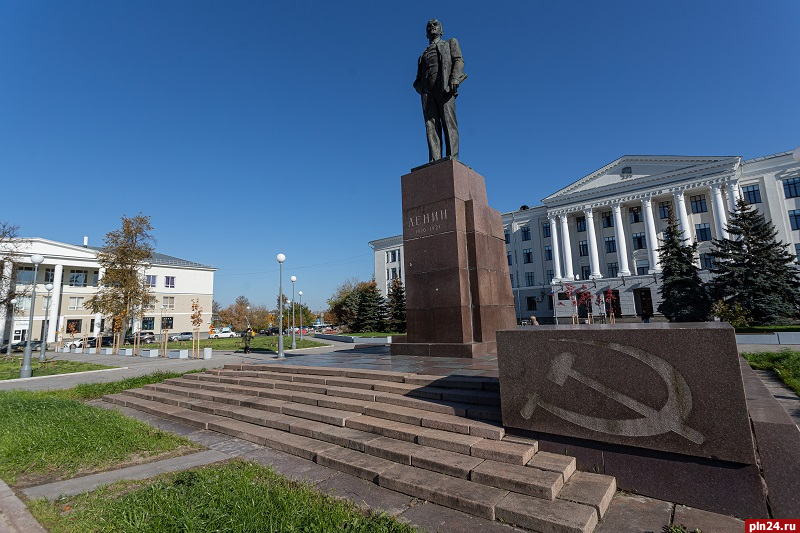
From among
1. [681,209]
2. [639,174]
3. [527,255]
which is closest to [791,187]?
[681,209]

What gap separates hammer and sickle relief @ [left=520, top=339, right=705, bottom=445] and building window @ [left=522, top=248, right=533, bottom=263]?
163 ft

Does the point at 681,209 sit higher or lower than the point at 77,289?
higher

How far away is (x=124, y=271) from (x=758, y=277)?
4809cm

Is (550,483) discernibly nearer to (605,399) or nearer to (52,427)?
(605,399)

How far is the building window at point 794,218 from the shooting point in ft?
117

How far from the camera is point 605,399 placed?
348cm

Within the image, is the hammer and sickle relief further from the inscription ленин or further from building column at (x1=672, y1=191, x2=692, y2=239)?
building column at (x1=672, y1=191, x2=692, y2=239)

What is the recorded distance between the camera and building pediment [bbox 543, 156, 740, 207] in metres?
37.6

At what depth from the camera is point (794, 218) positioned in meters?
36.0

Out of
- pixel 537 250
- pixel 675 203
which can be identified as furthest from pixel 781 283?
pixel 537 250

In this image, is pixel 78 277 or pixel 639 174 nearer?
pixel 639 174

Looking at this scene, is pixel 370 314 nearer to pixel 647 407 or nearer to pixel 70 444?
pixel 70 444

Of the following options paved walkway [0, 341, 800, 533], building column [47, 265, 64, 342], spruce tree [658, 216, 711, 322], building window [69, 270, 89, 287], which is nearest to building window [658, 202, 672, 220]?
spruce tree [658, 216, 711, 322]

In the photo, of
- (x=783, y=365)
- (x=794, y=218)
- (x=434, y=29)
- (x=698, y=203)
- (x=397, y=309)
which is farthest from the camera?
(x=698, y=203)
